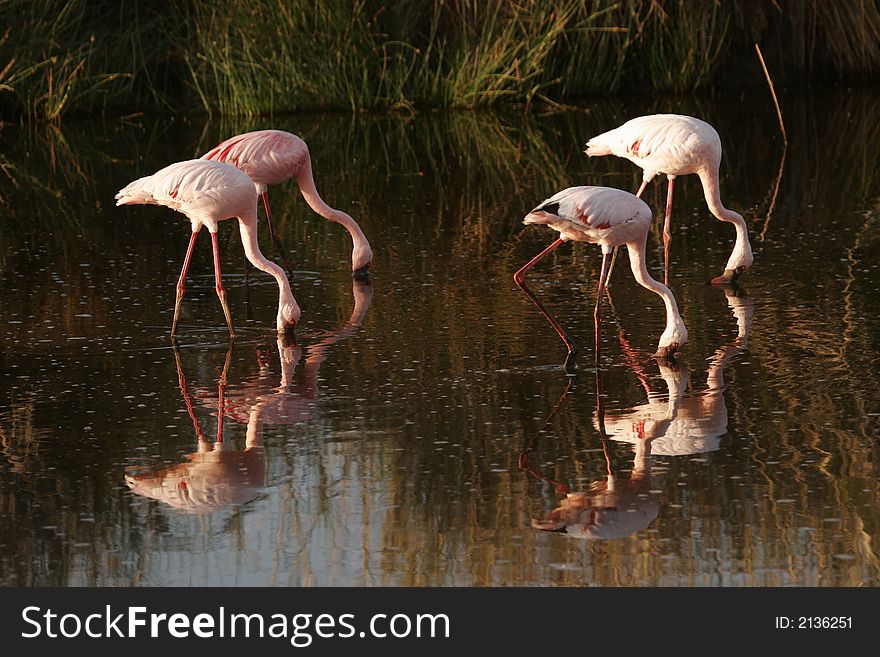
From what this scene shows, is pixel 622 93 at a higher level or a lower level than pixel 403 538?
higher

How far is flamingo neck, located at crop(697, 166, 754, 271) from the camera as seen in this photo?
8773 mm

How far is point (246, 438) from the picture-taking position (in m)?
6.23

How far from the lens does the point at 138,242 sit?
10562 millimetres

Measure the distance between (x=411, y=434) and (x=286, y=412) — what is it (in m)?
0.67

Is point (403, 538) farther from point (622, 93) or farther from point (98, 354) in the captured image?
point (622, 93)

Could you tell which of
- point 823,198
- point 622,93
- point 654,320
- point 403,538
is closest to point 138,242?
point 654,320

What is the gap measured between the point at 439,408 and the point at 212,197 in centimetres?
188

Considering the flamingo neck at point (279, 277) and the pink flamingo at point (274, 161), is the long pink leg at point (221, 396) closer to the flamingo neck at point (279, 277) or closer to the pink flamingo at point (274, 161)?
the flamingo neck at point (279, 277)

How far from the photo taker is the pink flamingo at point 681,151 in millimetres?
8805

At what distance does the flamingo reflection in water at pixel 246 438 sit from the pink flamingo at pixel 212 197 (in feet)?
0.74

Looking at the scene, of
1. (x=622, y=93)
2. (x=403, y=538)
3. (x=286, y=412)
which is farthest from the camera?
(x=622, y=93)

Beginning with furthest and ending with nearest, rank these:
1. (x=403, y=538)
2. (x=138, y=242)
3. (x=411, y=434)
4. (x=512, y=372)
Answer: (x=138, y=242), (x=512, y=372), (x=411, y=434), (x=403, y=538)

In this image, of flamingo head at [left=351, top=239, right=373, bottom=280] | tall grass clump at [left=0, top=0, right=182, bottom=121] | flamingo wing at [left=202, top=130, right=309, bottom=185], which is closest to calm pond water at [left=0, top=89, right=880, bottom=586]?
flamingo head at [left=351, top=239, right=373, bottom=280]

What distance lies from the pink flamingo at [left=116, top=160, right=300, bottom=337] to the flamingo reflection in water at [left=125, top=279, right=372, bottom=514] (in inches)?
8.8
